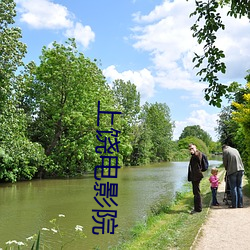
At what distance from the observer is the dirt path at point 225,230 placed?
21.5 ft

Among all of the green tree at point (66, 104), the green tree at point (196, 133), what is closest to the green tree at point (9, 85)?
the green tree at point (66, 104)

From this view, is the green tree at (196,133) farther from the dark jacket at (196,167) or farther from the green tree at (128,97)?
the dark jacket at (196,167)

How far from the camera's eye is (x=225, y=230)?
7.61 m

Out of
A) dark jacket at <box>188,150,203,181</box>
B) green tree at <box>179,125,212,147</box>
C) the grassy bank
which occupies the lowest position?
the grassy bank

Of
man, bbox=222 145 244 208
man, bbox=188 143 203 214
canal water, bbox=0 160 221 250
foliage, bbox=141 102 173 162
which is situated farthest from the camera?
foliage, bbox=141 102 173 162

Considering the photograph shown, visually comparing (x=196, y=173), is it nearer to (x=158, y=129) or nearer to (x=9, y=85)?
(x=9, y=85)

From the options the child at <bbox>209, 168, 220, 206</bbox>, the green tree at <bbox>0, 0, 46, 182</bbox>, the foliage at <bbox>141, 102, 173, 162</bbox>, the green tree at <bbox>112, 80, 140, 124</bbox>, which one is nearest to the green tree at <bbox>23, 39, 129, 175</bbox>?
the green tree at <bbox>0, 0, 46, 182</bbox>

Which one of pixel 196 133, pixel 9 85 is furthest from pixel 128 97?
pixel 196 133

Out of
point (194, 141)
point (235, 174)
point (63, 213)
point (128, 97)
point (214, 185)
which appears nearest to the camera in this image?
point (235, 174)

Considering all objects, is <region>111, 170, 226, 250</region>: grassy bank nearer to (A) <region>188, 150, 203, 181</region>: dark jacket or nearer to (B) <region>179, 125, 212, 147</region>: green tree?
(A) <region>188, 150, 203, 181</region>: dark jacket

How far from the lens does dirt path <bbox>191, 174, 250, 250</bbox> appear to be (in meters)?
6.55

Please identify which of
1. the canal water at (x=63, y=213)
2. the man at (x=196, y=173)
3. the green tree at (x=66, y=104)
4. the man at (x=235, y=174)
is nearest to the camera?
the canal water at (x=63, y=213)

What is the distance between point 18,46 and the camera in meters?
19.6

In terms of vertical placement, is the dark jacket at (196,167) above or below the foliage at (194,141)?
below
